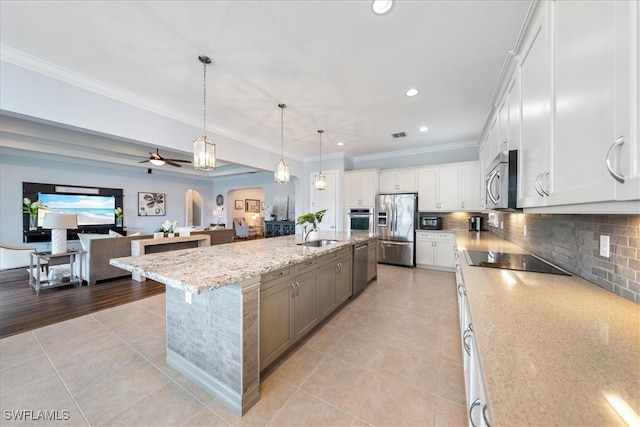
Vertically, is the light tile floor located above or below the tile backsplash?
below

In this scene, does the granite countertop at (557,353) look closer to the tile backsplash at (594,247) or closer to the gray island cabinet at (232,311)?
the tile backsplash at (594,247)

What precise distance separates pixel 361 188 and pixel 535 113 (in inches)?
170

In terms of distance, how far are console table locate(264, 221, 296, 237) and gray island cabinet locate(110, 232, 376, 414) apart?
21.2 feet

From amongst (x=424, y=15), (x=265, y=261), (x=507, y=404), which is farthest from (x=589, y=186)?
(x=265, y=261)

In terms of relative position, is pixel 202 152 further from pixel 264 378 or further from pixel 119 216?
pixel 119 216

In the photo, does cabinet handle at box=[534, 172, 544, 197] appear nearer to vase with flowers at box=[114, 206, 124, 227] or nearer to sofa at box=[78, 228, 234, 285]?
Answer: sofa at box=[78, 228, 234, 285]

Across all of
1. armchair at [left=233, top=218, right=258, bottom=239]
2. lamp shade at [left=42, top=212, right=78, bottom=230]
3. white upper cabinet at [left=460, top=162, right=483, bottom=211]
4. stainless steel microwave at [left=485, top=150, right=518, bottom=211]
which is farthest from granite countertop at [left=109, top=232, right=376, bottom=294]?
armchair at [left=233, top=218, right=258, bottom=239]

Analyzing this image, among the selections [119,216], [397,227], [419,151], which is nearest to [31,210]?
[119,216]

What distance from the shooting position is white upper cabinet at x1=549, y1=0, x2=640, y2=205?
0.71m

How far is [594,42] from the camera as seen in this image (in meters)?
0.85

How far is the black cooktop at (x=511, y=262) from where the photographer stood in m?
1.77

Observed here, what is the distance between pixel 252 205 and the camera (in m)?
12.0

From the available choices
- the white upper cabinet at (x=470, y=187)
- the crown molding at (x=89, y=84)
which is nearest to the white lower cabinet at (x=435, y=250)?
the white upper cabinet at (x=470, y=187)

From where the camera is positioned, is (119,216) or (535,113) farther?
(119,216)
